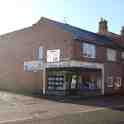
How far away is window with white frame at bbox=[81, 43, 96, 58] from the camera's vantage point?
2800 centimetres

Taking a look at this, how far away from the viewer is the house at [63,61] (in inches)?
1092

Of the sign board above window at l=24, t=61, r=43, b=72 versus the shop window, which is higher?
the sign board above window at l=24, t=61, r=43, b=72

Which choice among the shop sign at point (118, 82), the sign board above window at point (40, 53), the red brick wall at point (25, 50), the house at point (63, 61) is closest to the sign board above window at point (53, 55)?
the house at point (63, 61)

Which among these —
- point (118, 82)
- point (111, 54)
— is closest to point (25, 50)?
point (111, 54)

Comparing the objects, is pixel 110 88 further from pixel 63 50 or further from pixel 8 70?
pixel 8 70

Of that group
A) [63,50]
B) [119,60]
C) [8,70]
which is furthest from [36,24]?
[119,60]

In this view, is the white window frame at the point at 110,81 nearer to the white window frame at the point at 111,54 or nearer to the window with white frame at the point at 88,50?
the white window frame at the point at 111,54

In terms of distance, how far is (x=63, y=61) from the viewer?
27.4 m

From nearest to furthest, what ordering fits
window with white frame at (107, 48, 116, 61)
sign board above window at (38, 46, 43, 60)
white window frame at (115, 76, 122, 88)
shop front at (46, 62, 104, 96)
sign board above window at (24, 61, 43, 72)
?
1. shop front at (46, 62, 104, 96)
2. sign board above window at (24, 61, 43, 72)
3. sign board above window at (38, 46, 43, 60)
4. window with white frame at (107, 48, 116, 61)
5. white window frame at (115, 76, 122, 88)

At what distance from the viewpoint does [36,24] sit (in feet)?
104

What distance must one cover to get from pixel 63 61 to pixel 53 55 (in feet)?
6.72

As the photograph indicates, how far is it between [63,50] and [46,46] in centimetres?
306

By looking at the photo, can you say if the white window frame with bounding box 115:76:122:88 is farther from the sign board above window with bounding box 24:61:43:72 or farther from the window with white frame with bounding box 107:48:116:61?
the sign board above window with bounding box 24:61:43:72

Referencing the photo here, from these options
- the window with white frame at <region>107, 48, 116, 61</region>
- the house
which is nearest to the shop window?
the house
